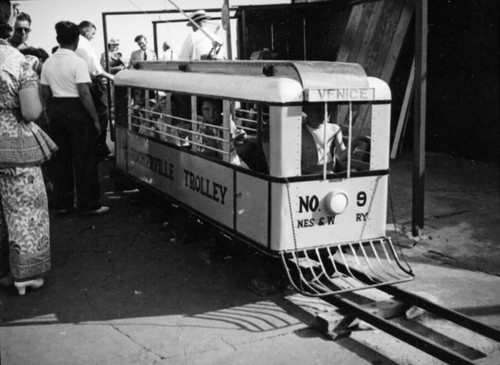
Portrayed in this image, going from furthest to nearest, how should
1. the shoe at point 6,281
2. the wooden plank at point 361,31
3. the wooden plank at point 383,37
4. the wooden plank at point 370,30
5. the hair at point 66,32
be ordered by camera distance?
the wooden plank at point 361,31 → the wooden plank at point 370,30 → the wooden plank at point 383,37 → the hair at point 66,32 → the shoe at point 6,281

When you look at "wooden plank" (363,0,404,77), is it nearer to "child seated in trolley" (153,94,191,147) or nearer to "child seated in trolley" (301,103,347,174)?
"child seated in trolley" (153,94,191,147)

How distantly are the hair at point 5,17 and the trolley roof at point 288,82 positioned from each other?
1757mm

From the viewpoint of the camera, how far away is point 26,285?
5242mm

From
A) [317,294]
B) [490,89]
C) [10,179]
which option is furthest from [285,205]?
[490,89]

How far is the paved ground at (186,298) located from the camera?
13.7 ft

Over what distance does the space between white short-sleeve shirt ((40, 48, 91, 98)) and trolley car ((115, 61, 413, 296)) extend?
5.43ft

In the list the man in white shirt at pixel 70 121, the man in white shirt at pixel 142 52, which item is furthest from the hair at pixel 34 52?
the man in white shirt at pixel 142 52

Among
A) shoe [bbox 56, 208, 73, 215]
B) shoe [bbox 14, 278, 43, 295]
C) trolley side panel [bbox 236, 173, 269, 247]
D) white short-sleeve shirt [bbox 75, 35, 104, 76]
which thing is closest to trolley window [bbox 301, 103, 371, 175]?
trolley side panel [bbox 236, 173, 269, 247]

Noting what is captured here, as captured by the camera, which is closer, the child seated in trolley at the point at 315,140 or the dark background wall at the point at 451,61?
the child seated in trolley at the point at 315,140

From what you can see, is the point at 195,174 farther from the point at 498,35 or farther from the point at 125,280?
the point at 498,35

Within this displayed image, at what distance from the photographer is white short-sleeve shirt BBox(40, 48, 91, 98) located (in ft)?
23.5

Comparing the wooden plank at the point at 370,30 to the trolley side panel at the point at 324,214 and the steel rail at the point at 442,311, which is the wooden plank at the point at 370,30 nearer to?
the trolley side panel at the point at 324,214

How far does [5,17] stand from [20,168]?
1.26m

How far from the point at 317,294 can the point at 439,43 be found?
753 cm
